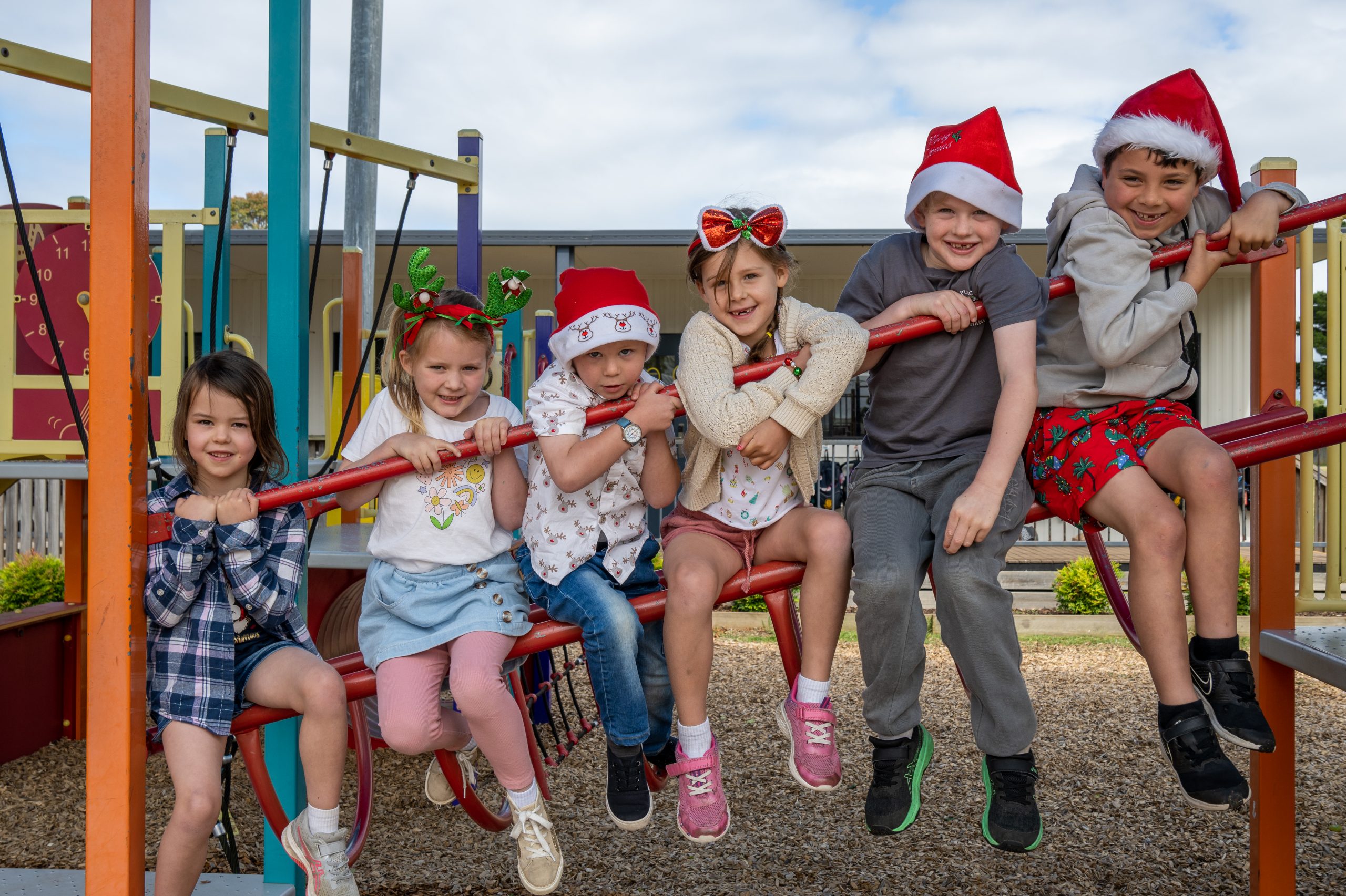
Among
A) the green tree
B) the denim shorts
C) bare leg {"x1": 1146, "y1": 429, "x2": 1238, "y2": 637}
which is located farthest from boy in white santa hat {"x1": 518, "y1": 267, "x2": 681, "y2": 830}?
the green tree

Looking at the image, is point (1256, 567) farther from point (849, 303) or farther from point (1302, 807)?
point (1302, 807)

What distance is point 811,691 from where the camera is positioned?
2035mm

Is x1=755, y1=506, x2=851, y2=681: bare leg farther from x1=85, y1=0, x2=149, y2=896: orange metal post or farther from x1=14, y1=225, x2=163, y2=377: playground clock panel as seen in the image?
x1=14, y1=225, x2=163, y2=377: playground clock panel

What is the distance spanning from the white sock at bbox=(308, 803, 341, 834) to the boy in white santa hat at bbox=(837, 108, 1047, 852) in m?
1.06

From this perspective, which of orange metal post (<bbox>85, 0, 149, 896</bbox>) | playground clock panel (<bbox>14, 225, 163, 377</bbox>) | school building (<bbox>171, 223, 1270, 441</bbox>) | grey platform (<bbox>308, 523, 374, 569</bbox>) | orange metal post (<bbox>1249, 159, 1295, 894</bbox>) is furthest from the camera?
school building (<bbox>171, 223, 1270, 441</bbox>)

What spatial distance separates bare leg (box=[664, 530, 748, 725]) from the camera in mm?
2006

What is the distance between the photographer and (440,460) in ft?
6.80

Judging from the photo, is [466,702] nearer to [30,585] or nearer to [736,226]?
[736,226]

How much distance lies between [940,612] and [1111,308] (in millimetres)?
697

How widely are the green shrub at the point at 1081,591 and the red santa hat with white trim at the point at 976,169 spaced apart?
17.1 feet

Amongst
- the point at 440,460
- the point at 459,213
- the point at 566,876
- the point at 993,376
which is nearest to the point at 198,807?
the point at 440,460

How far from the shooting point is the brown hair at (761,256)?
84.1 inches

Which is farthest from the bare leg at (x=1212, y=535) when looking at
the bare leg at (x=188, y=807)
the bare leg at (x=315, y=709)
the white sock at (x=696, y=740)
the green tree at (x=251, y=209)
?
the green tree at (x=251, y=209)

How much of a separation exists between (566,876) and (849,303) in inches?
83.8
